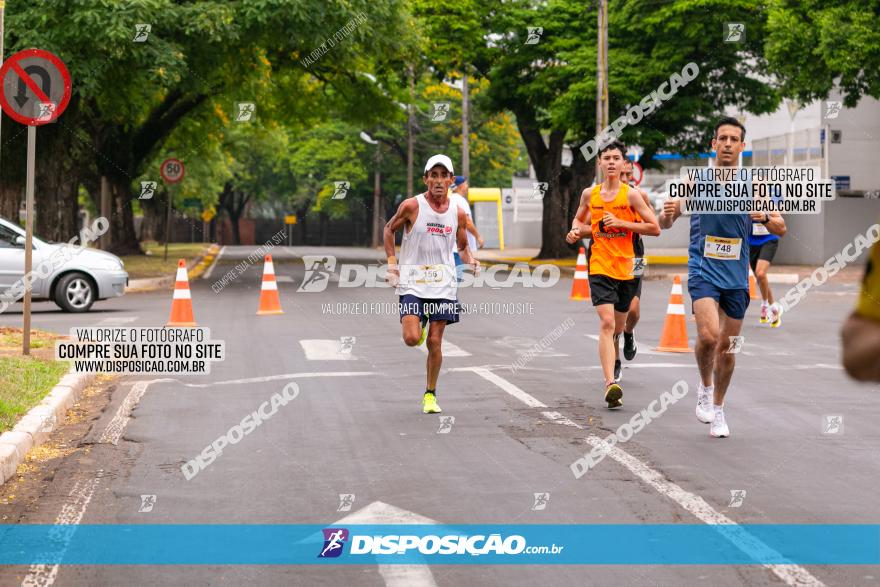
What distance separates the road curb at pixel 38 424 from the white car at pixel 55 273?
9302 mm

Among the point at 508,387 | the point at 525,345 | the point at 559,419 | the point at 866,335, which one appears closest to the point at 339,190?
the point at 525,345

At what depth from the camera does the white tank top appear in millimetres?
9734

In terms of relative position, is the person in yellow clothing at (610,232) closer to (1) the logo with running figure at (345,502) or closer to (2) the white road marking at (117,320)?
(1) the logo with running figure at (345,502)

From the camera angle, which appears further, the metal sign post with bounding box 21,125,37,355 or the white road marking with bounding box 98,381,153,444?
the metal sign post with bounding box 21,125,37,355

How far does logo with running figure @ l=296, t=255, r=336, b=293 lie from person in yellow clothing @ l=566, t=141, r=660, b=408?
659 inches

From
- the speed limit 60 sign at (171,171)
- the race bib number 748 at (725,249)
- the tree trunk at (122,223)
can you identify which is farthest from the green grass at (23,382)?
the tree trunk at (122,223)

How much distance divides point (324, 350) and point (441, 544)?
28.9 feet

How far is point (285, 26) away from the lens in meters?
27.1

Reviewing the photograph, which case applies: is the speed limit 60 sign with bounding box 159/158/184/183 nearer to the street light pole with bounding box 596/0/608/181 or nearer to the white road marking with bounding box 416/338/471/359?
the street light pole with bounding box 596/0/608/181

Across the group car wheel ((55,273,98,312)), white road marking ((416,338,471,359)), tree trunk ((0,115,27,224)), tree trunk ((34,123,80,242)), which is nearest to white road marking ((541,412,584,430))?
white road marking ((416,338,471,359))

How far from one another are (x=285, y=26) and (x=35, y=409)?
19116 millimetres

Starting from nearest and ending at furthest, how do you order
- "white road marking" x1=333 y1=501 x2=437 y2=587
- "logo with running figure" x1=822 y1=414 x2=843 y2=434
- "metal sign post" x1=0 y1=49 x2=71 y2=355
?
"white road marking" x1=333 y1=501 x2=437 y2=587, "logo with running figure" x1=822 y1=414 x2=843 y2=434, "metal sign post" x1=0 y1=49 x2=71 y2=355

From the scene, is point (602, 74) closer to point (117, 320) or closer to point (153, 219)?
point (117, 320)

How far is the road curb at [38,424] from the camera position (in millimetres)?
7496
